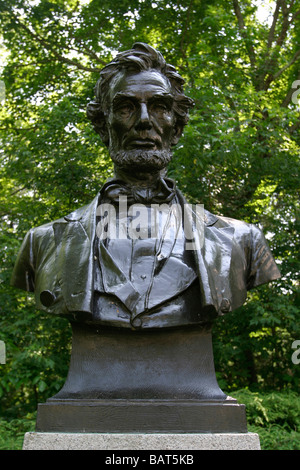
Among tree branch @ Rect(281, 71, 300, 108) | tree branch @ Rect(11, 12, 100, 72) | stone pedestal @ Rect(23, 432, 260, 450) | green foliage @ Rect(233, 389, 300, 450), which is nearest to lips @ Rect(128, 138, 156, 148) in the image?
stone pedestal @ Rect(23, 432, 260, 450)

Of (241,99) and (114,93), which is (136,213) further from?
(241,99)

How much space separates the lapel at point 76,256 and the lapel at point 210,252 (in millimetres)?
547

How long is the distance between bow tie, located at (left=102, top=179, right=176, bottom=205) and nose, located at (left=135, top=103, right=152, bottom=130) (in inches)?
12.9

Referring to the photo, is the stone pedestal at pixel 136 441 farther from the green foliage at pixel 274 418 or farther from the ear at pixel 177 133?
the green foliage at pixel 274 418

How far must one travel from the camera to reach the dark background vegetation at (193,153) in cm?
691

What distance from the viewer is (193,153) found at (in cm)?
697

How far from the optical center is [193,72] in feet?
25.2

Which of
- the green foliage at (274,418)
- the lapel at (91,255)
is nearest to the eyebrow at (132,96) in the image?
the lapel at (91,255)

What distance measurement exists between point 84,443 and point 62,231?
1.23 metres

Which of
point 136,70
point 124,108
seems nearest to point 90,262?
point 124,108

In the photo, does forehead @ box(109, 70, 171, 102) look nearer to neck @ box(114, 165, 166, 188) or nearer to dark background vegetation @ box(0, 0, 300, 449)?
→ neck @ box(114, 165, 166, 188)

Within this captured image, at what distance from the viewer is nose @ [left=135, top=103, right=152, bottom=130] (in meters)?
3.47

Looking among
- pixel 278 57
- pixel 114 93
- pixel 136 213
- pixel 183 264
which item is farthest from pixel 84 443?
pixel 278 57

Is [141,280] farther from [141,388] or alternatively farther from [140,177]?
[140,177]
